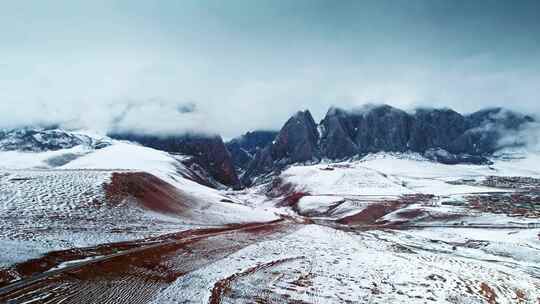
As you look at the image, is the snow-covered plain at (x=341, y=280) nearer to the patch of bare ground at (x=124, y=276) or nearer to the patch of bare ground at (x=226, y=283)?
the patch of bare ground at (x=226, y=283)

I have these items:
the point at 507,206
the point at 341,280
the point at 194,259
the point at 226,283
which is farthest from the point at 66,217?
the point at 507,206

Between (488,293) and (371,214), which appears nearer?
(488,293)

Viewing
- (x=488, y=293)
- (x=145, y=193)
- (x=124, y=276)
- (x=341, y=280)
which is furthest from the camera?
(x=145, y=193)

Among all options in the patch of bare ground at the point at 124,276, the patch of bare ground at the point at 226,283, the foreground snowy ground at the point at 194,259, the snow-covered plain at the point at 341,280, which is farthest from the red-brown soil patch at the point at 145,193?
the patch of bare ground at the point at 226,283

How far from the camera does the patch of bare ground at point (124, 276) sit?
15.5 m

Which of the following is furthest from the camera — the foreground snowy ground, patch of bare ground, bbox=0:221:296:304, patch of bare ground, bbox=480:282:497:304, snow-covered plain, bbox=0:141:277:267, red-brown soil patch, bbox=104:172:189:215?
red-brown soil patch, bbox=104:172:189:215

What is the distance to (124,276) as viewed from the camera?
19.2 meters

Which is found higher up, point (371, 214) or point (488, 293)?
point (488, 293)

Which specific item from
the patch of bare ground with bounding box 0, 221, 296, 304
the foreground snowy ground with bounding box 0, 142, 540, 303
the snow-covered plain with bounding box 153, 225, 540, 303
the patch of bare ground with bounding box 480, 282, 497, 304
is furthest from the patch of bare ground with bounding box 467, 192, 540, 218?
the patch of bare ground with bounding box 0, 221, 296, 304

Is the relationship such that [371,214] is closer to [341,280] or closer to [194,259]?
[341,280]

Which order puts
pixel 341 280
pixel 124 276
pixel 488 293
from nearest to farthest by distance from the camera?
1. pixel 124 276
2. pixel 341 280
3. pixel 488 293

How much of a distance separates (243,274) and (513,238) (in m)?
47.2

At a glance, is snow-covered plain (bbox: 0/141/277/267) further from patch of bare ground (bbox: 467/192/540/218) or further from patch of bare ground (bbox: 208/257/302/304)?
patch of bare ground (bbox: 467/192/540/218)

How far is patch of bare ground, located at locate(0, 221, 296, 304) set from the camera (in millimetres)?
15500
